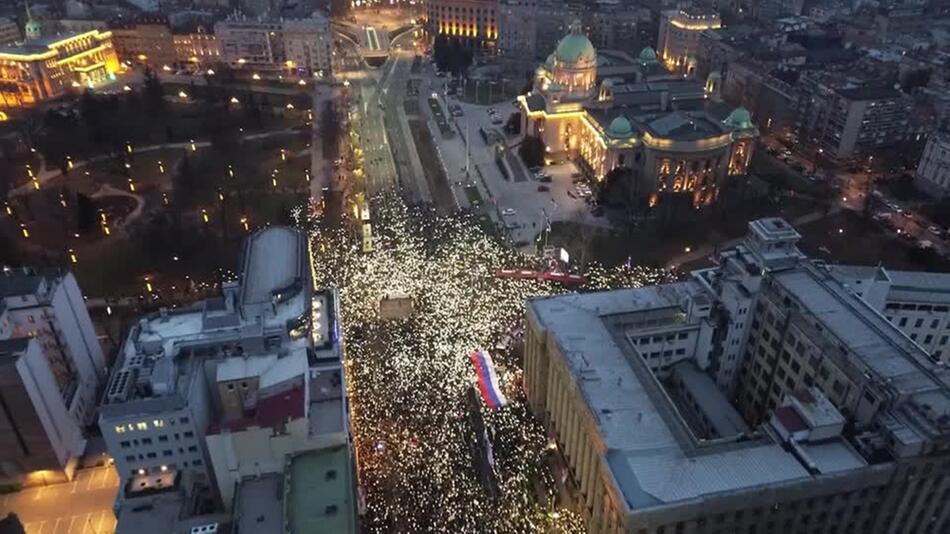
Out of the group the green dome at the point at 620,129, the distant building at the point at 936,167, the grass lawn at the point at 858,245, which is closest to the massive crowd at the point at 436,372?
the grass lawn at the point at 858,245

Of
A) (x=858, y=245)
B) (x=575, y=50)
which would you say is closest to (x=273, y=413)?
(x=858, y=245)

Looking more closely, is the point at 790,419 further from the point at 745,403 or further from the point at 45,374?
the point at 45,374

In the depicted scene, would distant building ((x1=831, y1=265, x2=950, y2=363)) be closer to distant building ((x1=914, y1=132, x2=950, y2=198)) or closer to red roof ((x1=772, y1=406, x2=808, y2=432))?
red roof ((x1=772, y1=406, x2=808, y2=432))

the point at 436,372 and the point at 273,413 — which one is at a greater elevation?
the point at 273,413

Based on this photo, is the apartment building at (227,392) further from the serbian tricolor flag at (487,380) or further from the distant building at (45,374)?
the serbian tricolor flag at (487,380)

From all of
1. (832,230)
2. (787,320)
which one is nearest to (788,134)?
(832,230)

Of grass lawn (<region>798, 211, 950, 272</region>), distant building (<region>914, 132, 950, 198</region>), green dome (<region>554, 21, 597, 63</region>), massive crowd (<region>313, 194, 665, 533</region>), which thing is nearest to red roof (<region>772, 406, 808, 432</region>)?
massive crowd (<region>313, 194, 665, 533</region>)

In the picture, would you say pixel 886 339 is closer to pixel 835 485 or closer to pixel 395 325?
pixel 835 485
